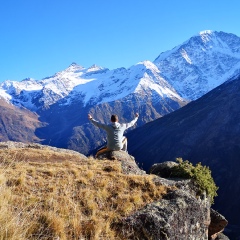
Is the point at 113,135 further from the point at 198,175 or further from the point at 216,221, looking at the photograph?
the point at 216,221

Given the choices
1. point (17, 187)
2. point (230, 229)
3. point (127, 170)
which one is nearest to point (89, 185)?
point (17, 187)

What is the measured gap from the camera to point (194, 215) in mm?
13602

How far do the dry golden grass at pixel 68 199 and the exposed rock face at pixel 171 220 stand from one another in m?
0.38

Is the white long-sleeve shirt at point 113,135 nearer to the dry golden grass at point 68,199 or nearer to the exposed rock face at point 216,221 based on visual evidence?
the dry golden grass at point 68,199

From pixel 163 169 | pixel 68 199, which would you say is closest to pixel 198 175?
pixel 163 169

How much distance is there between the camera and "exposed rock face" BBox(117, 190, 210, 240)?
32.8 ft

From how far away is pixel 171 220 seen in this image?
37.9ft

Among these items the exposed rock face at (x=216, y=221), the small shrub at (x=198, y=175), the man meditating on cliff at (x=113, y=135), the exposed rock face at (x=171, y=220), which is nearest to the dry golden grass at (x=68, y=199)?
the exposed rock face at (x=171, y=220)

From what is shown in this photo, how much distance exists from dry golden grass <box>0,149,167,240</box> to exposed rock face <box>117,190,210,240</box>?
14.8 inches

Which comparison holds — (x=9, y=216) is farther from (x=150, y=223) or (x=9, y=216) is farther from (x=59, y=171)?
(x=59, y=171)

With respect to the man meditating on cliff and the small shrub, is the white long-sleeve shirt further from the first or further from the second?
the small shrub

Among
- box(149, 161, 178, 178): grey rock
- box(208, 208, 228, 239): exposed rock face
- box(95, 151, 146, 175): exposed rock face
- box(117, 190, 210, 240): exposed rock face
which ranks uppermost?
box(95, 151, 146, 175): exposed rock face

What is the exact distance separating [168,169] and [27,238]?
38.4 ft

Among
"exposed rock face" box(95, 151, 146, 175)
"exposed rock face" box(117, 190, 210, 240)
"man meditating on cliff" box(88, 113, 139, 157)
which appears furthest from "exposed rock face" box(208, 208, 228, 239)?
"man meditating on cliff" box(88, 113, 139, 157)
